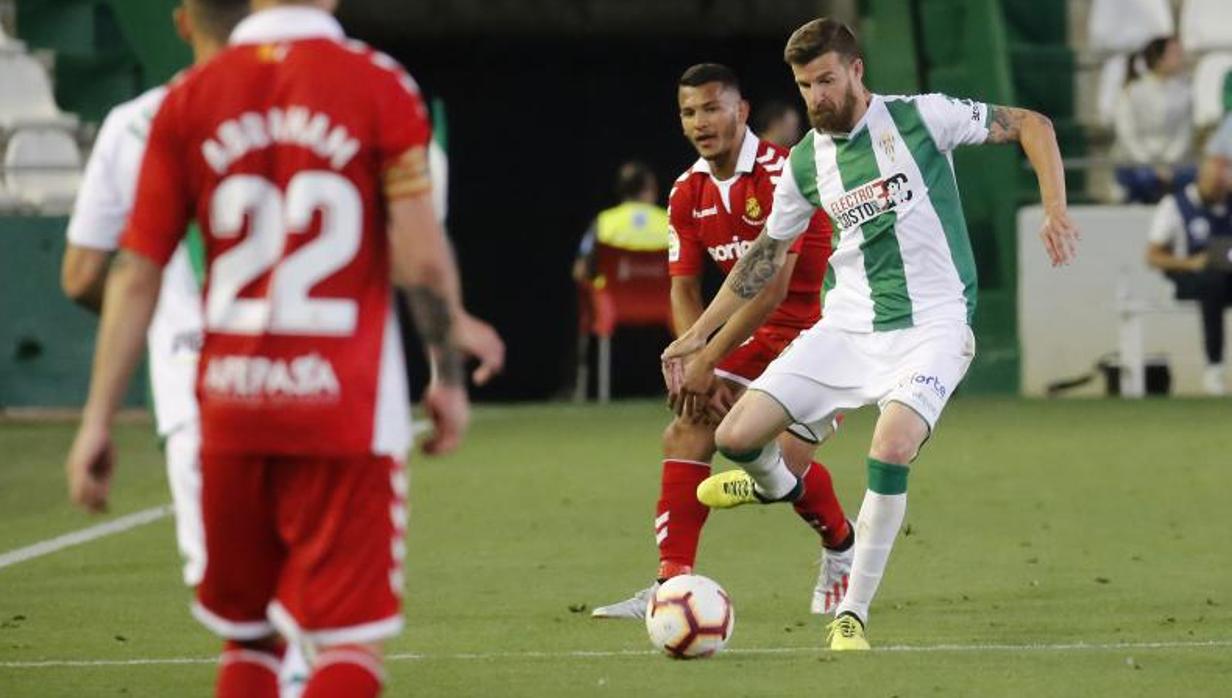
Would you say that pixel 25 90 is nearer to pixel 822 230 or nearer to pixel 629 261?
pixel 629 261

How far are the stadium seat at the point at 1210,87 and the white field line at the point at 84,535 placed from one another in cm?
1173

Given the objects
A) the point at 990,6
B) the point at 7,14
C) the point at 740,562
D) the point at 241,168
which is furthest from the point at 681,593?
the point at 7,14

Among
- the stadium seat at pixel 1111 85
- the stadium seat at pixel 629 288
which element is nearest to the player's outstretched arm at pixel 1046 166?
the stadium seat at pixel 629 288

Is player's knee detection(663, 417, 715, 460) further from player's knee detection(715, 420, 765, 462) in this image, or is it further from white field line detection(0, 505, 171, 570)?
white field line detection(0, 505, 171, 570)

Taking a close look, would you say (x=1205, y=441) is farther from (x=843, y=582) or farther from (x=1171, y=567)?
(x=843, y=582)

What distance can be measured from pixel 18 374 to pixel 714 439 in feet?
38.8

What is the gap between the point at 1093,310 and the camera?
67.5ft

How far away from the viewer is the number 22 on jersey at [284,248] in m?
4.72

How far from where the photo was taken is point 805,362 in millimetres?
8875

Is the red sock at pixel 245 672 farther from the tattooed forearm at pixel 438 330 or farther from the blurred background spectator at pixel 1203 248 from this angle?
the blurred background spectator at pixel 1203 248

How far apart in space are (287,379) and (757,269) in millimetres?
4133

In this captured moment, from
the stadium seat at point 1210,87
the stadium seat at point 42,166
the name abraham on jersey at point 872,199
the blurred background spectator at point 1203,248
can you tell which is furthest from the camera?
the stadium seat at point 1210,87

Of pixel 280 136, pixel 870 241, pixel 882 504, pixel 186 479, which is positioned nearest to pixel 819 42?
pixel 870 241

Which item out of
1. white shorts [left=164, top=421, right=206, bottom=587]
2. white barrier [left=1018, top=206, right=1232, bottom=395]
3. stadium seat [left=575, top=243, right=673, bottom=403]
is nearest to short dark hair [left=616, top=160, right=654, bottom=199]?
stadium seat [left=575, top=243, right=673, bottom=403]
